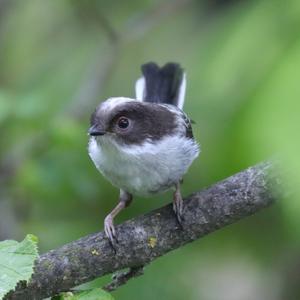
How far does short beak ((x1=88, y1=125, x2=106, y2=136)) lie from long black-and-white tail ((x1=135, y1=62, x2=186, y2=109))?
971 millimetres

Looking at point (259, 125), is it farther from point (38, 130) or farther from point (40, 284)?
point (38, 130)

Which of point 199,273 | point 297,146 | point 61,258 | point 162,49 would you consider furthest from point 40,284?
point 162,49

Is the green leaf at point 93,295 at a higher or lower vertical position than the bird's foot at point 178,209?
lower

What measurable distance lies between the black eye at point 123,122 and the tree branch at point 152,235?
1.56 feet

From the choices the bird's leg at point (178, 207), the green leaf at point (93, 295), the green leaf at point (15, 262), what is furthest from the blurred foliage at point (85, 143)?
the green leaf at point (15, 262)

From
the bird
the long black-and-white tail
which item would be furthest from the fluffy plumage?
the long black-and-white tail

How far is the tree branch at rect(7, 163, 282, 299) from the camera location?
2186 mm

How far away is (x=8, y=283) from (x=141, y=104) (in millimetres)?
1273

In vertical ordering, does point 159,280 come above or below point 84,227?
below

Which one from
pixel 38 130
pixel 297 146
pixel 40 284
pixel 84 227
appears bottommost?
pixel 297 146

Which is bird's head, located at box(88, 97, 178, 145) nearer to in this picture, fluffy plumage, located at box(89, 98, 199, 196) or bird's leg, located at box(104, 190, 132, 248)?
fluffy plumage, located at box(89, 98, 199, 196)

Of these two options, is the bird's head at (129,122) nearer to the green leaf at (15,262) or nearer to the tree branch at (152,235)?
the tree branch at (152,235)

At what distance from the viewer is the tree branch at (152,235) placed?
219 centimetres

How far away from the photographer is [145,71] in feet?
12.3
